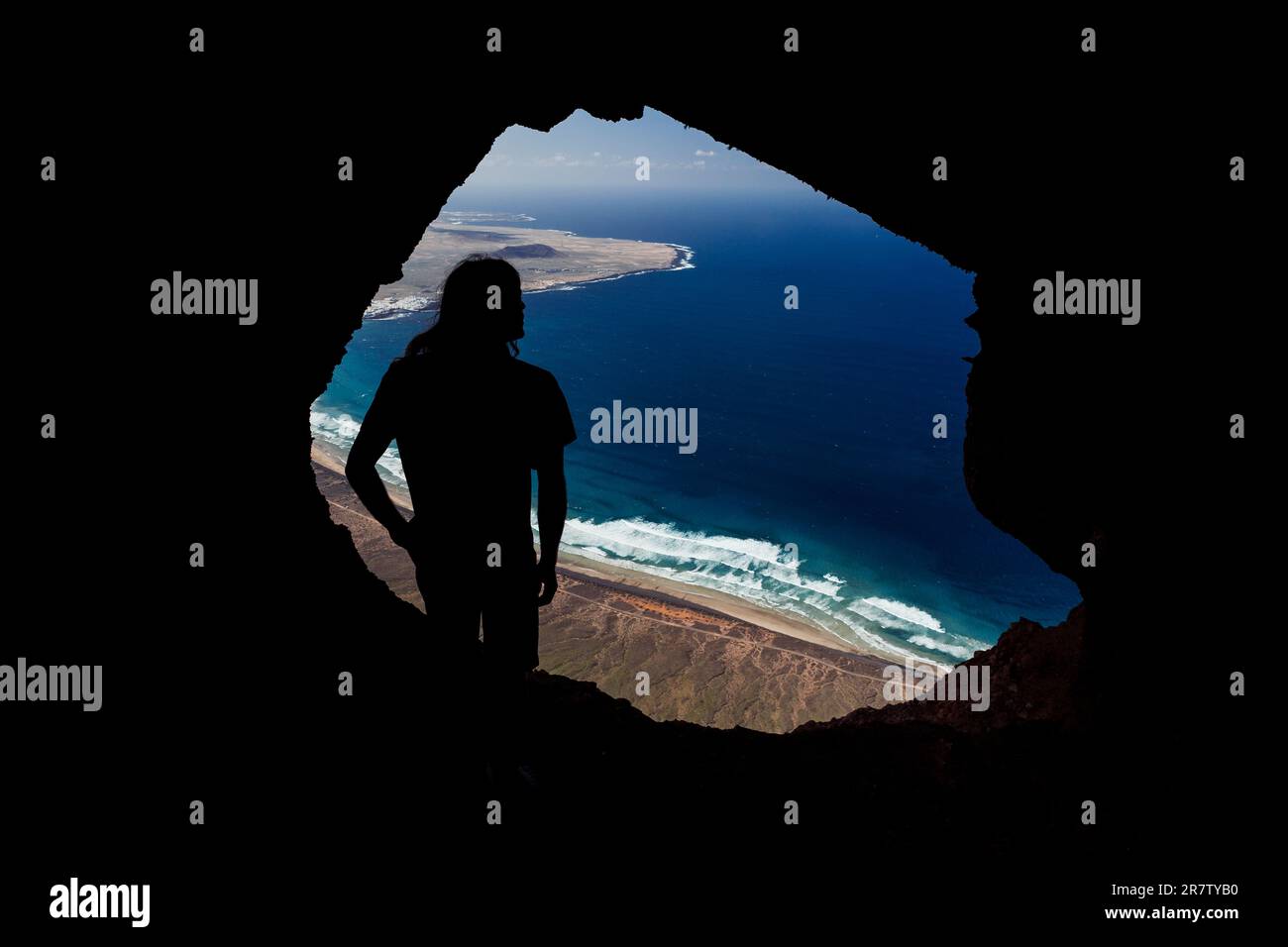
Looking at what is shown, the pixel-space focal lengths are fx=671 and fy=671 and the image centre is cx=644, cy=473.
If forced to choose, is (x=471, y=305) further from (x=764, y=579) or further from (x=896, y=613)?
(x=896, y=613)

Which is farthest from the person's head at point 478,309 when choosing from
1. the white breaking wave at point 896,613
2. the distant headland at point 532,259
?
the distant headland at point 532,259

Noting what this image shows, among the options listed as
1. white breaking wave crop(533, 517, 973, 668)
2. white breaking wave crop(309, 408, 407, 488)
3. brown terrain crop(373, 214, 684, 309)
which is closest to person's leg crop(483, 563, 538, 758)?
white breaking wave crop(533, 517, 973, 668)

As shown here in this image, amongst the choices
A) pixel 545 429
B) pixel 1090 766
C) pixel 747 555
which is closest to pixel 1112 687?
pixel 1090 766

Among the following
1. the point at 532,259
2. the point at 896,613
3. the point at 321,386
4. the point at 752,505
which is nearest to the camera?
the point at 321,386

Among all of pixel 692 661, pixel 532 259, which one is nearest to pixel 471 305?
pixel 692 661

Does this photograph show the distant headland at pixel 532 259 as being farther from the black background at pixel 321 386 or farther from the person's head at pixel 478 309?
the person's head at pixel 478 309

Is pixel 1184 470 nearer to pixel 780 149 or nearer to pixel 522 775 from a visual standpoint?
pixel 780 149

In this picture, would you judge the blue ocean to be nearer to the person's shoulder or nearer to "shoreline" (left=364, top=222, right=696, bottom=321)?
"shoreline" (left=364, top=222, right=696, bottom=321)
